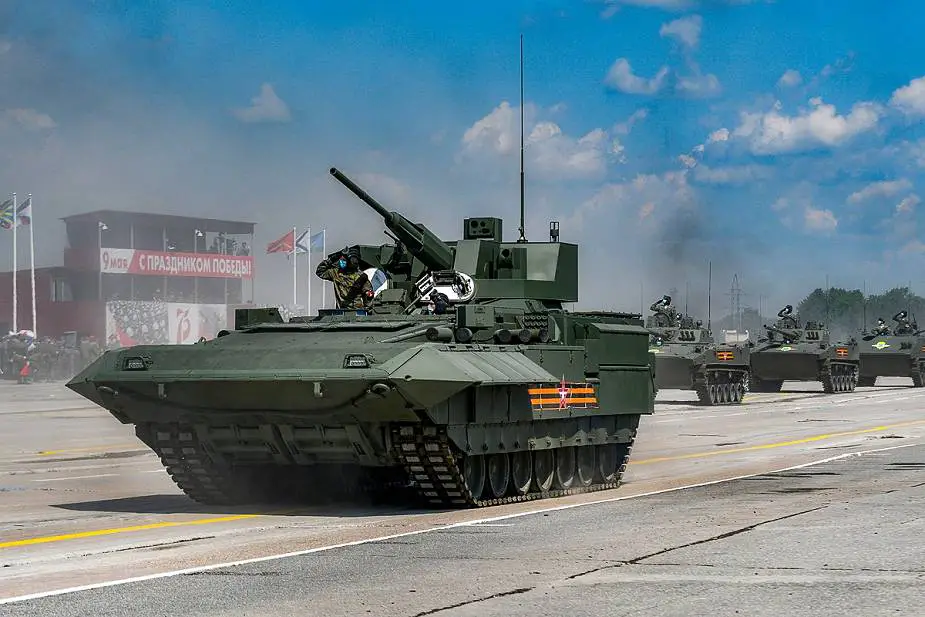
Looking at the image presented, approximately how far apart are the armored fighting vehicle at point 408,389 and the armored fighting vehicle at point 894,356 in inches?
1683

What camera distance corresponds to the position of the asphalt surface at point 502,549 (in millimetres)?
9602

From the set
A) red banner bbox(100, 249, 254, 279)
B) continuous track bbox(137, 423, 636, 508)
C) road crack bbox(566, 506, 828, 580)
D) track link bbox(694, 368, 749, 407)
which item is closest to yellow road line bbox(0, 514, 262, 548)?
continuous track bbox(137, 423, 636, 508)

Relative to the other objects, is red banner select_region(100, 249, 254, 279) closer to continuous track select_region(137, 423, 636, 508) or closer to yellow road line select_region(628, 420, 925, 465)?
yellow road line select_region(628, 420, 925, 465)

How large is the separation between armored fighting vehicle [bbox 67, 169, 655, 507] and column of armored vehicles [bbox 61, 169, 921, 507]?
21mm

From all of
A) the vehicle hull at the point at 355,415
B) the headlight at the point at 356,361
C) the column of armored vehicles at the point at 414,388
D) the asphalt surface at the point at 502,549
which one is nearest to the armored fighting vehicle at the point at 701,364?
the asphalt surface at the point at 502,549

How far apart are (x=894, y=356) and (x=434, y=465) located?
47.9 meters

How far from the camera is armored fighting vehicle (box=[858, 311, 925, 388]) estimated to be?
60.1m

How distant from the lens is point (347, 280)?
19.0m

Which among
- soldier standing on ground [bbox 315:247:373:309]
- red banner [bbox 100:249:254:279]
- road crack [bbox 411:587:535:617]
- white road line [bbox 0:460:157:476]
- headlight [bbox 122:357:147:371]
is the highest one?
red banner [bbox 100:249:254:279]

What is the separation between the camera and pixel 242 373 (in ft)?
50.9

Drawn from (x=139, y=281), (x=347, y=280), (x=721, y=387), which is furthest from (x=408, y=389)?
(x=139, y=281)

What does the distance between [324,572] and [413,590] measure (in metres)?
1.10

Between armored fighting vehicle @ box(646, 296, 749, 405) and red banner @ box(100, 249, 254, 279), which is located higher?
red banner @ box(100, 249, 254, 279)

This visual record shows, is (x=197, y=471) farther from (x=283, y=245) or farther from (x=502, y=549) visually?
(x=283, y=245)
